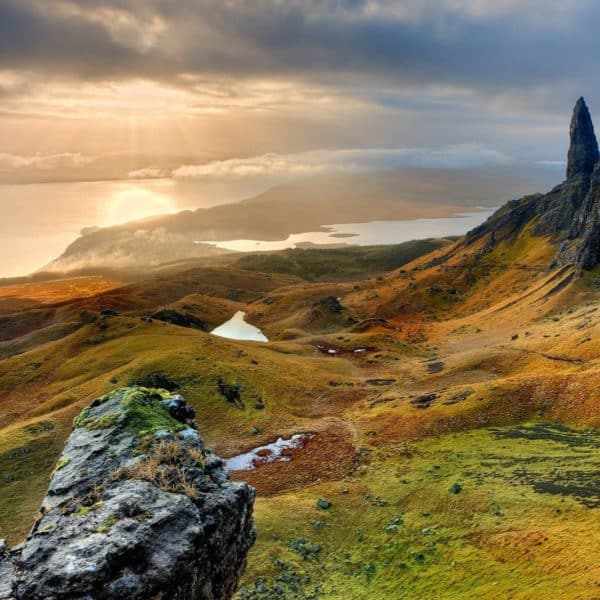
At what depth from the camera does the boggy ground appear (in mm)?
30797

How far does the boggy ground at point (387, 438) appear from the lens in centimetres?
3080

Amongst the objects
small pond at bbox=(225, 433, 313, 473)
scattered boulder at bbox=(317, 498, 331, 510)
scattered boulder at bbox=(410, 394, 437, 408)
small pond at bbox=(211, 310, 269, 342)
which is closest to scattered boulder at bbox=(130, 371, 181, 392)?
small pond at bbox=(225, 433, 313, 473)

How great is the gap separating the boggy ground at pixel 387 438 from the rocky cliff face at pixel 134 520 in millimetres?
17127

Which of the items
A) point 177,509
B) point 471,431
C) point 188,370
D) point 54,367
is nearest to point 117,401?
point 177,509

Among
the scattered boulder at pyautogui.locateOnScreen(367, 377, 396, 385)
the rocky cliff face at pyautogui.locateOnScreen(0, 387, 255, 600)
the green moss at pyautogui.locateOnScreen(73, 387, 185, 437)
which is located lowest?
the scattered boulder at pyautogui.locateOnScreen(367, 377, 396, 385)

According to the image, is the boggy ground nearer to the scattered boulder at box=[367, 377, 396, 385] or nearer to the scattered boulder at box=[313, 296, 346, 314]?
the scattered boulder at box=[367, 377, 396, 385]

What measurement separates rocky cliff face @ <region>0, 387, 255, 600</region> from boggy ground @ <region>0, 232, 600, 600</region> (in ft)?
56.2

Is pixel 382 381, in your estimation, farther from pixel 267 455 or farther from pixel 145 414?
pixel 145 414

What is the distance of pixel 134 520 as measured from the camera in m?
13.7

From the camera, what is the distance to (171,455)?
16891 millimetres

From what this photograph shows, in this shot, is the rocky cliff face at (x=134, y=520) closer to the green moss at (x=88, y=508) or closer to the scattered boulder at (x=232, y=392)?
the green moss at (x=88, y=508)

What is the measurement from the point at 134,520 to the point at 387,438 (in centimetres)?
4517

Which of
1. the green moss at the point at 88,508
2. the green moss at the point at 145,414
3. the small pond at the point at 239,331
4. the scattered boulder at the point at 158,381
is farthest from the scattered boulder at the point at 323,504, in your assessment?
the small pond at the point at 239,331

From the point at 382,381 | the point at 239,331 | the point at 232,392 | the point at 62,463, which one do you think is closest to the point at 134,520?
the point at 62,463
